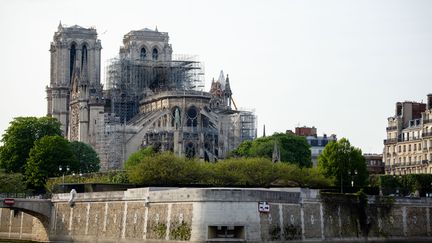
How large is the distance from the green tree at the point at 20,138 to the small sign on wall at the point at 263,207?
52.7m

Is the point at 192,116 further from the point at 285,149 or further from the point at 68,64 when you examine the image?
the point at 68,64

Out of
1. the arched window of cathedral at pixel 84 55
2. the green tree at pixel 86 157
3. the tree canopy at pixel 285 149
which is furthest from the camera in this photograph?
the arched window of cathedral at pixel 84 55

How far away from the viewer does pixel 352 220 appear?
71.5 meters

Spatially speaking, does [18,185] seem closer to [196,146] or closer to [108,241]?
[108,241]

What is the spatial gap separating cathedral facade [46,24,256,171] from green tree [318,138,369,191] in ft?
108

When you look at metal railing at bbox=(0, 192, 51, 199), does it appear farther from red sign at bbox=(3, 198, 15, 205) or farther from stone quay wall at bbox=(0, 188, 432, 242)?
red sign at bbox=(3, 198, 15, 205)

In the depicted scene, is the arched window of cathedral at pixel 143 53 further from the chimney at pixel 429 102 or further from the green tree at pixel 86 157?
the chimney at pixel 429 102

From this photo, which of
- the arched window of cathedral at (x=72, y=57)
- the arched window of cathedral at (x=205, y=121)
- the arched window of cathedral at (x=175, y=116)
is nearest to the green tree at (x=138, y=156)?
the arched window of cathedral at (x=175, y=116)

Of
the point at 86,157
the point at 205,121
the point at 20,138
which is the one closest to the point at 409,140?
the point at 205,121

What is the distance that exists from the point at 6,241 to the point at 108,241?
1327 centimetres

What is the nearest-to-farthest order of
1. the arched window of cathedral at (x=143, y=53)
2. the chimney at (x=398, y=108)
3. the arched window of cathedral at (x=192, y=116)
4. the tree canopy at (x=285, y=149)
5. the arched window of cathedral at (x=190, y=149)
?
the chimney at (x=398, y=108) → the tree canopy at (x=285, y=149) → the arched window of cathedral at (x=190, y=149) → the arched window of cathedral at (x=192, y=116) → the arched window of cathedral at (x=143, y=53)

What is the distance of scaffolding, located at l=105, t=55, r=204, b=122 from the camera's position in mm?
145750

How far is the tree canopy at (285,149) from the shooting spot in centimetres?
12100

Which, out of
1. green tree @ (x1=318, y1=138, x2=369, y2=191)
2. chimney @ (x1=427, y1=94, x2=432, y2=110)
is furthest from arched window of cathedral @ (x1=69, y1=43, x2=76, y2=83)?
green tree @ (x1=318, y1=138, x2=369, y2=191)
